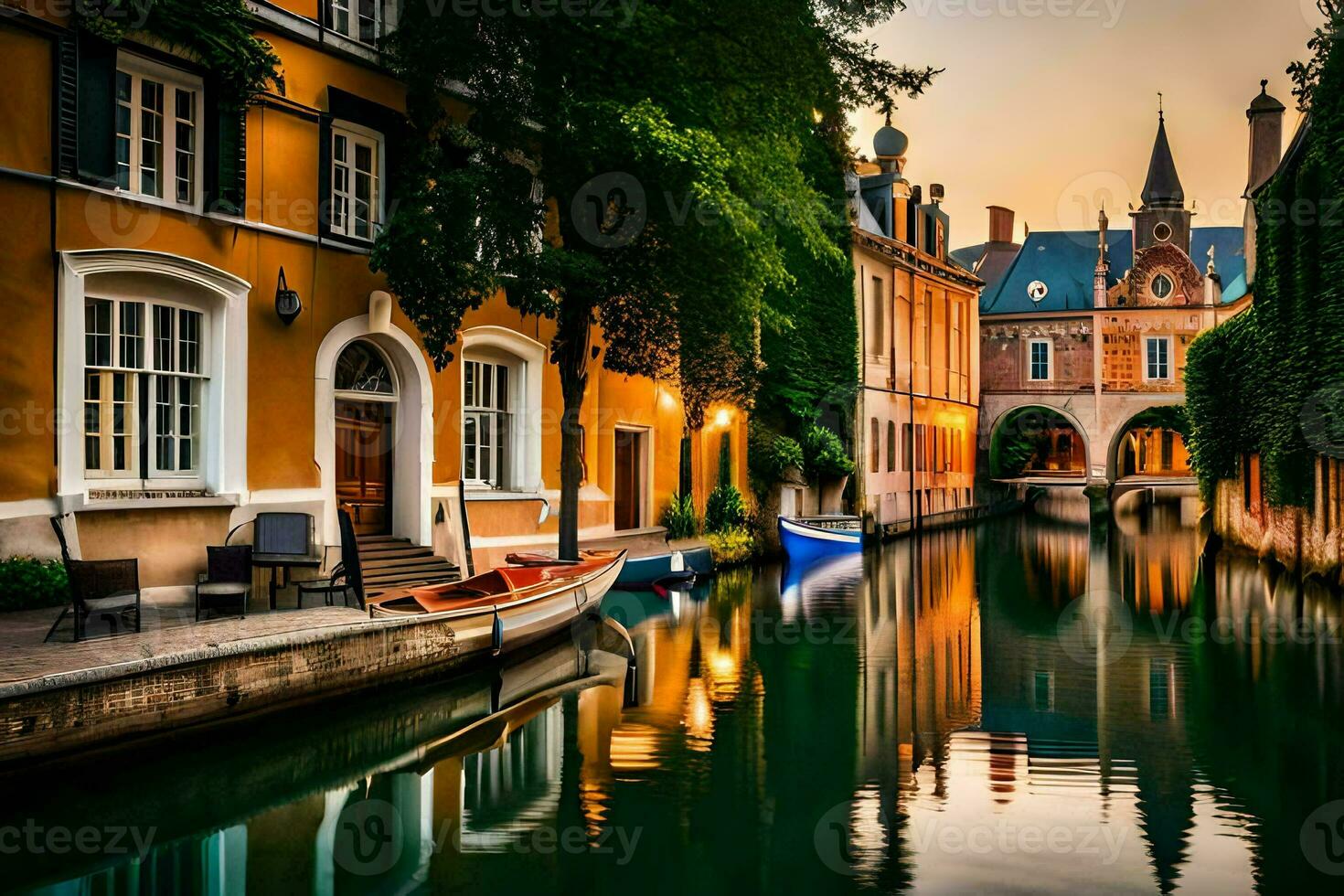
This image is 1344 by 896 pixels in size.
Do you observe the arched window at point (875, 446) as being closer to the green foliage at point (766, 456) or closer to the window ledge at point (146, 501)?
the green foliage at point (766, 456)

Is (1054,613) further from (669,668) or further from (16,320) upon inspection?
(16,320)

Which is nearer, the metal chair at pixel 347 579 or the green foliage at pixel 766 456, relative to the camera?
the metal chair at pixel 347 579

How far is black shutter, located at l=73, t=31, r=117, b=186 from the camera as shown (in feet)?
40.1

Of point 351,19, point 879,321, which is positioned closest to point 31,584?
point 351,19

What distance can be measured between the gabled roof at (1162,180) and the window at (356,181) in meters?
49.7

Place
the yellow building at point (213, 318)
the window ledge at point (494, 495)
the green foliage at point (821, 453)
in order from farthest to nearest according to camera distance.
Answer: the green foliage at point (821, 453) < the window ledge at point (494, 495) < the yellow building at point (213, 318)

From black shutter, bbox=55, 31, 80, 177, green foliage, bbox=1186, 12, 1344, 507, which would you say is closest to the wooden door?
black shutter, bbox=55, 31, 80, 177

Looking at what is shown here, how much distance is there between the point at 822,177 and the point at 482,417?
732 inches

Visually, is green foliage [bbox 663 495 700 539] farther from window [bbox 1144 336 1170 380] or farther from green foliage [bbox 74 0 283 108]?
window [bbox 1144 336 1170 380]

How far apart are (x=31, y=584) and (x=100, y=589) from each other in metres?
1.20

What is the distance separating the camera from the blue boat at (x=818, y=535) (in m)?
28.7

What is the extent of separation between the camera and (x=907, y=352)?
40969 millimetres

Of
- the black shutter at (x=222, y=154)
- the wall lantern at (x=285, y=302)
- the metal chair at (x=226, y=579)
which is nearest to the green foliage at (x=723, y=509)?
the wall lantern at (x=285, y=302)

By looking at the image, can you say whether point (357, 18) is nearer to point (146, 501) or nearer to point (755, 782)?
point (146, 501)
